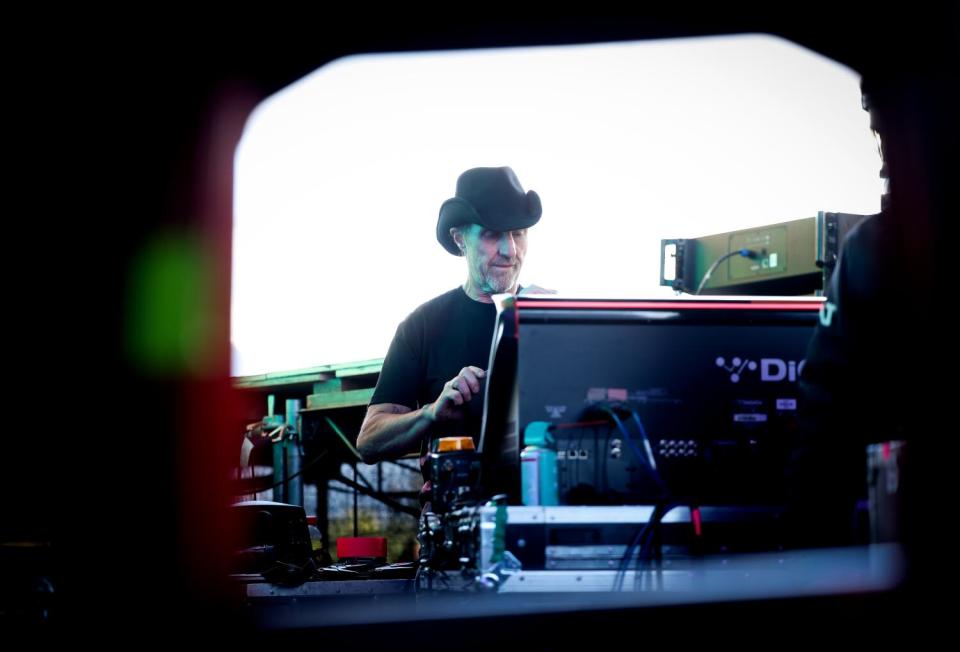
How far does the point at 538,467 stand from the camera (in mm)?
2998

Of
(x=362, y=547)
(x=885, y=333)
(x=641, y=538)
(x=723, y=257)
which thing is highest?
(x=723, y=257)

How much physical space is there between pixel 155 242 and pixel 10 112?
18.4 inches

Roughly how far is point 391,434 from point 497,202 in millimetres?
1260

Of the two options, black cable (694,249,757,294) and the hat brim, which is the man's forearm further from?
black cable (694,249,757,294)

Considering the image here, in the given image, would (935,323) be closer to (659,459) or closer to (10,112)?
(659,459)

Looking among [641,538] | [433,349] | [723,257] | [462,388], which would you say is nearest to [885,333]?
[641,538]

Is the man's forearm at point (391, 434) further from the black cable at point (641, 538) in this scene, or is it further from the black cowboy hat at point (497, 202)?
the black cable at point (641, 538)

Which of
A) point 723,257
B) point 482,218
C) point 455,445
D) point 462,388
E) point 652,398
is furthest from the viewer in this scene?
point 482,218

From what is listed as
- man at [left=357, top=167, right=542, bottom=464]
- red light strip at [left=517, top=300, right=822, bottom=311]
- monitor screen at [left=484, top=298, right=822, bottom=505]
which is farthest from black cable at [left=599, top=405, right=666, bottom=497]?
man at [left=357, top=167, right=542, bottom=464]

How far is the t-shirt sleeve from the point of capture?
5.51 metres

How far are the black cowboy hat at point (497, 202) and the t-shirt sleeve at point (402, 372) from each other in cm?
65

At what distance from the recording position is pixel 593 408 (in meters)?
3.08

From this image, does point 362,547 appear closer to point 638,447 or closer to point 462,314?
point 462,314

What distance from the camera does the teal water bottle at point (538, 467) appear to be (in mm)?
2992
